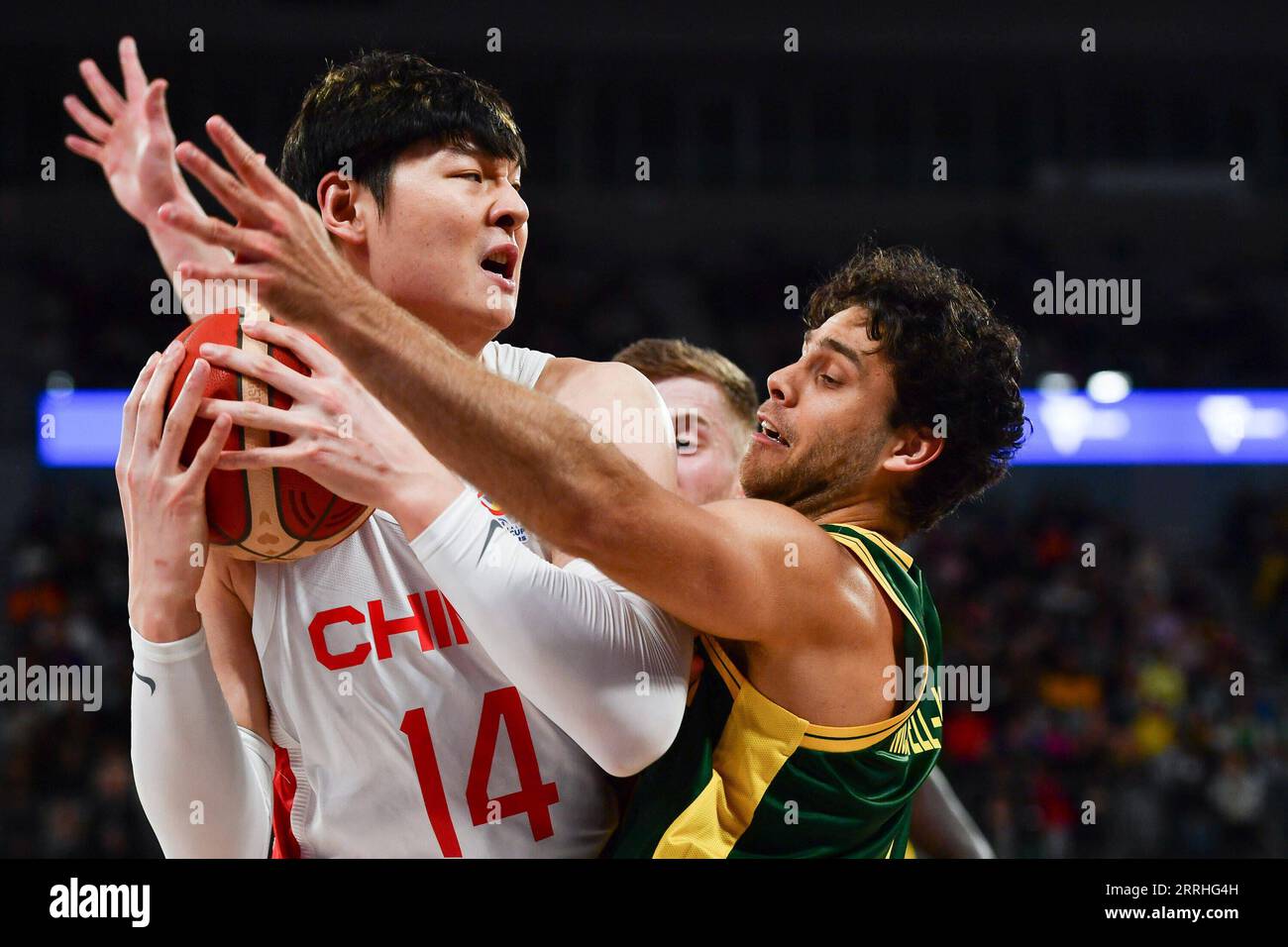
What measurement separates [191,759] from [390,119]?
1.30 metres

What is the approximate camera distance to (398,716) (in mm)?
2414

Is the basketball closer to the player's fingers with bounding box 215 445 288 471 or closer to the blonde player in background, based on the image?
the player's fingers with bounding box 215 445 288 471

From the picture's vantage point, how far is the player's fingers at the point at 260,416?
2.10 meters

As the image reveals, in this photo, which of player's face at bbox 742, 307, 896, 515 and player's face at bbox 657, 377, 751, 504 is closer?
player's face at bbox 742, 307, 896, 515

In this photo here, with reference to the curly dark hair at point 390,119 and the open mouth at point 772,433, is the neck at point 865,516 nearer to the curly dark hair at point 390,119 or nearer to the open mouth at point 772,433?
the open mouth at point 772,433

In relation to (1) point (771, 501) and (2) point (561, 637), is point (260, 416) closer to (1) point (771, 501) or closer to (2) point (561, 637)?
(2) point (561, 637)

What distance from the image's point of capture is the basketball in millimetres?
2162

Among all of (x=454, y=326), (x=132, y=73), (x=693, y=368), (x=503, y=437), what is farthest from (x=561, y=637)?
(x=693, y=368)

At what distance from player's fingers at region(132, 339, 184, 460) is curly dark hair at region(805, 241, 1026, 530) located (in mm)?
1479
